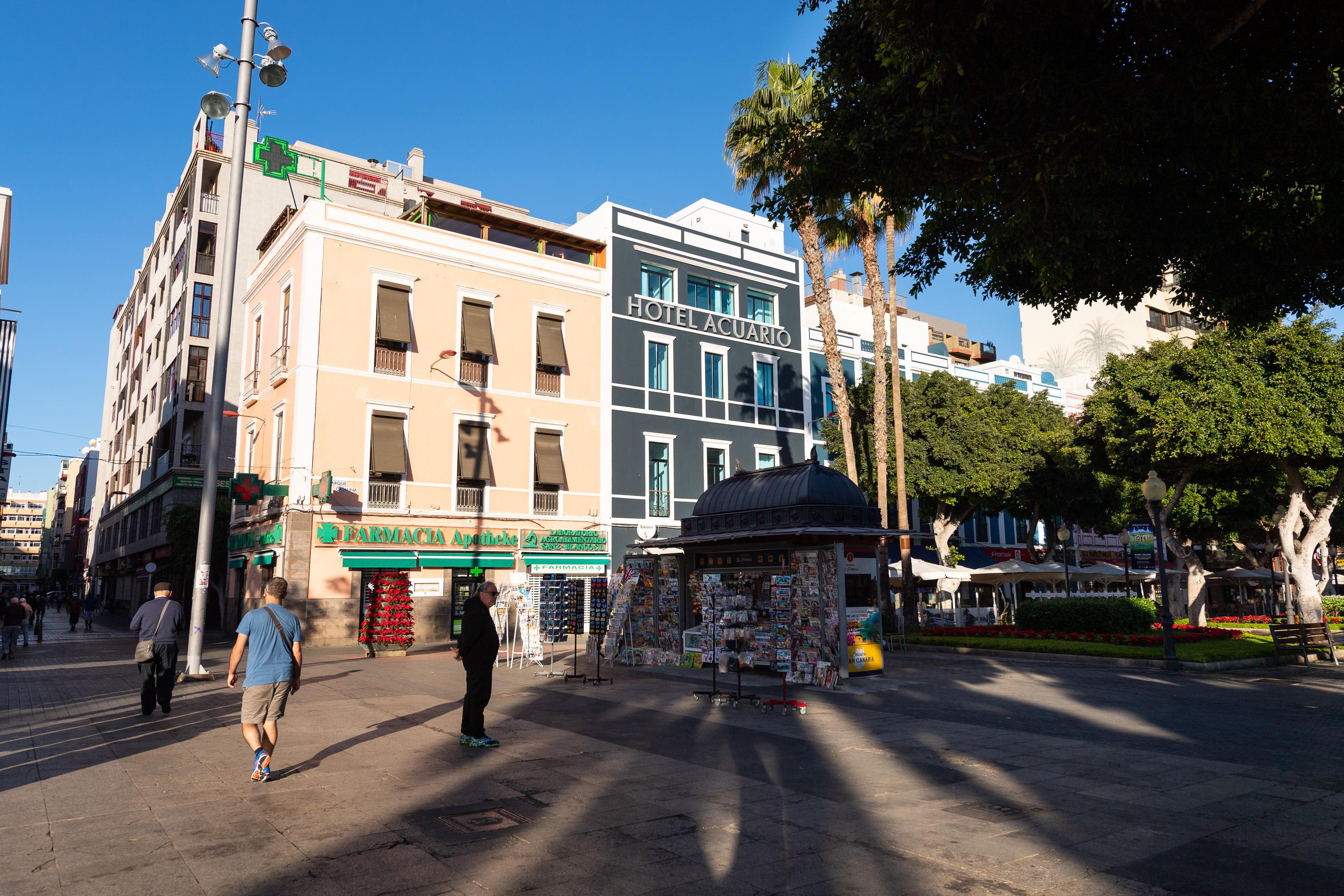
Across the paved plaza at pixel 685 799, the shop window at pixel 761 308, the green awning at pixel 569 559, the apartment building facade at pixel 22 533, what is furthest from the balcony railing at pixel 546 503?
the apartment building facade at pixel 22 533

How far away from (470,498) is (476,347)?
499 centimetres

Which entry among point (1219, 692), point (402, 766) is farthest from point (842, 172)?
point (1219, 692)

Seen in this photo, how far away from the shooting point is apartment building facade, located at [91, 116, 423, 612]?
3838cm

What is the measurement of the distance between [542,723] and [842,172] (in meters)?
7.78

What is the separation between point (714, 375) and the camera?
113 feet

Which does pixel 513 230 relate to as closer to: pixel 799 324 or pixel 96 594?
pixel 799 324

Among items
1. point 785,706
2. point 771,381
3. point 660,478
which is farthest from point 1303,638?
point 771,381

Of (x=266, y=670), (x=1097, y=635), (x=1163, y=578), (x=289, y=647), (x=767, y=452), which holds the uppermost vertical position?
(x=767, y=452)

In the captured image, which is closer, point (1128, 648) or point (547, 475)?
point (1128, 648)

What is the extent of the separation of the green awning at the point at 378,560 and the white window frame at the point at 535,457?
4.47m

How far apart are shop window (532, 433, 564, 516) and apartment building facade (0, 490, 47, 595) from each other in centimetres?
18515

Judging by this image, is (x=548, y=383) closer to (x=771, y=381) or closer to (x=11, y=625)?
(x=771, y=381)

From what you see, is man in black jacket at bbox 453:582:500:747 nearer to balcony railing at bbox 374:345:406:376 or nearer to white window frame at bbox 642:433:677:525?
balcony railing at bbox 374:345:406:376

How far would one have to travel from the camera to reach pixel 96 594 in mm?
63312
